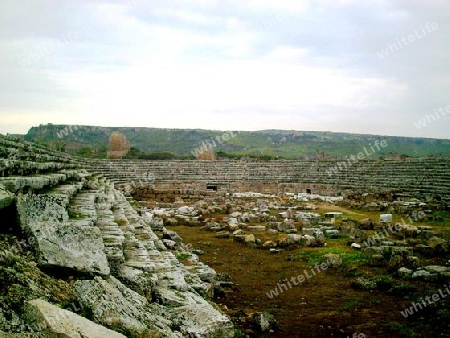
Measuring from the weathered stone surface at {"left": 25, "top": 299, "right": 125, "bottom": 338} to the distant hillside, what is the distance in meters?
93.1

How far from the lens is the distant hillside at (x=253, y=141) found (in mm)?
98250

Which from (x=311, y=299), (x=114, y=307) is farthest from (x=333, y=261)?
(x=114, y=307)

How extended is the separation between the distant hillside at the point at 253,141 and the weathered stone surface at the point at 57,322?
93.1m

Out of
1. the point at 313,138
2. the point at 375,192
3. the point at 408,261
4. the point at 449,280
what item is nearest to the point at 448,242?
the point at 408,261

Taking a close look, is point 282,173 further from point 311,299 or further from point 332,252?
point 311,299

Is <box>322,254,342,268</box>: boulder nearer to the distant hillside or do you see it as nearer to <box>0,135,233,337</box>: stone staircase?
<box>0,135,233,337</box>: stone staircase

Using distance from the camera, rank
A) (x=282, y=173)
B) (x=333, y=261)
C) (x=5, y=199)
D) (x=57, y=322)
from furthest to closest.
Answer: (x=282, y=173)
(x=333, y=261)
(x=5, y=199)
(x=57, y=322)

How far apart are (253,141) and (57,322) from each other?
115199 mm

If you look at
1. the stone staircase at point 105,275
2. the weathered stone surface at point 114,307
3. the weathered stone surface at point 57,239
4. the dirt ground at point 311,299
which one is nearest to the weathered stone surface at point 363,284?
the dirt ground at point 311,299

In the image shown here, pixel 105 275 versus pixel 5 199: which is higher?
pixel 5 199

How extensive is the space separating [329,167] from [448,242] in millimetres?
24270

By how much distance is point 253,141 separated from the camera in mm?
116375

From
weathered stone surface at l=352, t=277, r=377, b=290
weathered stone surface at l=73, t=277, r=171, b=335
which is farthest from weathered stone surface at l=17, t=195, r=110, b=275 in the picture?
weathered stone surface at l=352, t=277, r=377, b=290

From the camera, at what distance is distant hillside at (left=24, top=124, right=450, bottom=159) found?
322 ft
